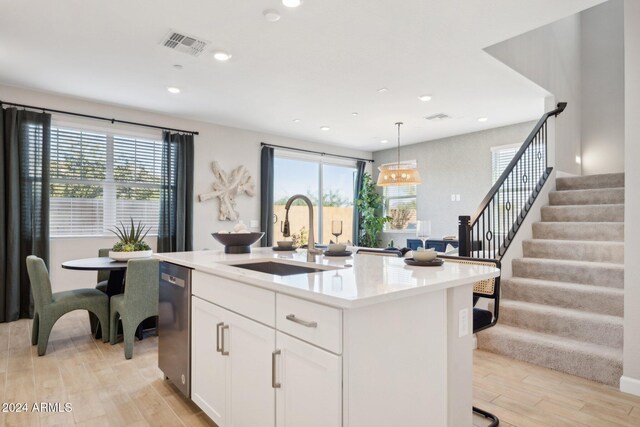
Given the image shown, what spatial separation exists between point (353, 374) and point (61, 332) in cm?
397

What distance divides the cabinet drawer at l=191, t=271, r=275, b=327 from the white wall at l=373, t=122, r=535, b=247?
5.72 m

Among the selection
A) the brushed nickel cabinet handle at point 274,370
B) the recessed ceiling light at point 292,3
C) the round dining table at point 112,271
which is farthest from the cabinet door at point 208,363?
the recessed ceiling light at point 292,3

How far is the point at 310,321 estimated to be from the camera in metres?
1.36

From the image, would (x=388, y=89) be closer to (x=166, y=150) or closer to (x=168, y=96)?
(x=168, y=96)

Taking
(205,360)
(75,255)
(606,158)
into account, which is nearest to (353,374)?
(205,360)

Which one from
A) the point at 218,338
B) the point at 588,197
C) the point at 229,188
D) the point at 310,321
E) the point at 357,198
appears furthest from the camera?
the point at 357,198

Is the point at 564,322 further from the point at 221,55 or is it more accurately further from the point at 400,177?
the point at 221,55

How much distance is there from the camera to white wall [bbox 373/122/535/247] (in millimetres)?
6500

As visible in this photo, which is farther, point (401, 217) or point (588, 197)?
point (401, 217)

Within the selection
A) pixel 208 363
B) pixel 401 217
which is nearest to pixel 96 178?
pixel 208 363

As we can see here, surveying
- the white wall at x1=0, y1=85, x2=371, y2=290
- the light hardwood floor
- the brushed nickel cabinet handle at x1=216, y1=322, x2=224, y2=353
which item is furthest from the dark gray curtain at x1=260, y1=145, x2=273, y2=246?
the brushed nickel cabinet handle at x1=216, y1=322, x2=224, y2=353

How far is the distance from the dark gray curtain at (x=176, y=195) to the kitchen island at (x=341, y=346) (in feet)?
12.4

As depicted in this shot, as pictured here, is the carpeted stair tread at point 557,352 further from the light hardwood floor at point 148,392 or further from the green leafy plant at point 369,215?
the green leafy plant at point 369,215

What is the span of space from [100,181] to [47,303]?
2350 mm
